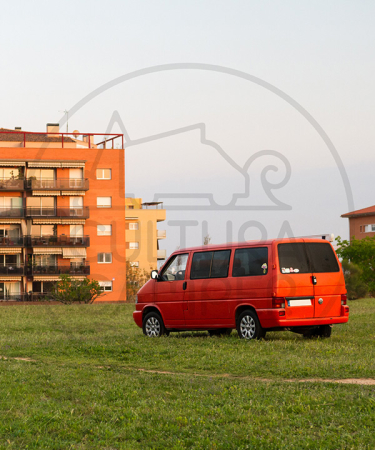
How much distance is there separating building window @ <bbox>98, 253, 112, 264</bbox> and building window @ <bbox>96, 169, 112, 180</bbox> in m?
7.54

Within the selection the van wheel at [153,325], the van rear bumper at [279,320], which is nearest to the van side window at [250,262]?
the van rear bumper at [279,320]

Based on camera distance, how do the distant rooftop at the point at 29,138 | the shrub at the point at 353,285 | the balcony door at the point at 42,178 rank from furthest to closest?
1. the distant rooftop at the point at 29,138
2. the balcony door at the point at 42,178
3. the shrub at the point at 353,285

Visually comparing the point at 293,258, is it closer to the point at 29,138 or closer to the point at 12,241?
the point at 12,241

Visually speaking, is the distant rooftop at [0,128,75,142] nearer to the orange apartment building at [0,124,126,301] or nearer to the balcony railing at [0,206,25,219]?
the orange apartment building at [0,124,126,301]

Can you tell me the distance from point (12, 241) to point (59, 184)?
6949mm

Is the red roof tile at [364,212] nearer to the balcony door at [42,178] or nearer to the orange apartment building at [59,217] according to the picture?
the orange apartment building at [59,217]

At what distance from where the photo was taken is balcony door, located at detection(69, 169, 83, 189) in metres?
63.3

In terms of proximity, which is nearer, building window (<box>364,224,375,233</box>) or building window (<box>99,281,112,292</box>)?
building window (<box>99,281,112,292</box>)

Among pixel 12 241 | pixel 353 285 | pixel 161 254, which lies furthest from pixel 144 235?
pixel 353 285

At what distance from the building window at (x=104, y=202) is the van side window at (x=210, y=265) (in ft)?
165

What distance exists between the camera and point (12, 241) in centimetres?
6216

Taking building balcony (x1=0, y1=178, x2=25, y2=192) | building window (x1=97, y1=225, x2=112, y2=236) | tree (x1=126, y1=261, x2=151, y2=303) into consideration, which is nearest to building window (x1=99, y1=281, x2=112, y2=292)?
building window (x1=97, y1=225, x2=112, y2=236)

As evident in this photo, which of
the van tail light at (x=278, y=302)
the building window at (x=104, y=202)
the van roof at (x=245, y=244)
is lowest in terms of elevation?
the van tail light at (x=278, y=302)

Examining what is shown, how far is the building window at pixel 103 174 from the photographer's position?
64562mm
